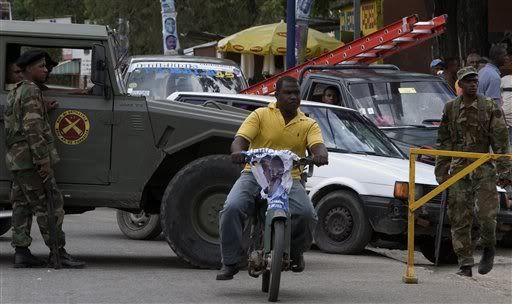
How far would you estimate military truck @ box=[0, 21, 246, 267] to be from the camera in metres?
10.8

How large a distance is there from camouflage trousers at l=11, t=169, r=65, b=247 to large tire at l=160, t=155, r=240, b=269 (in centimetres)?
91

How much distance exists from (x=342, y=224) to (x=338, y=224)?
0.17 ft

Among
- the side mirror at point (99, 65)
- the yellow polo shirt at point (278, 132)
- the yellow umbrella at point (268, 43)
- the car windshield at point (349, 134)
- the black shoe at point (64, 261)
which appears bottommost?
the black shoe at point (64, 261)

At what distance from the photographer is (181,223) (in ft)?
35.3

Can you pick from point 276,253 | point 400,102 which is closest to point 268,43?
point 400,102

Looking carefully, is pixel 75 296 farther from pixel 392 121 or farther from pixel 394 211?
pixel 392 121

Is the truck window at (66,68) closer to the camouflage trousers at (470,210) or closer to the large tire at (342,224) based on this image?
the large tire at (342,224)

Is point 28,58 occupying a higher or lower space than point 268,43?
lower

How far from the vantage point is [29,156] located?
10.4 meters

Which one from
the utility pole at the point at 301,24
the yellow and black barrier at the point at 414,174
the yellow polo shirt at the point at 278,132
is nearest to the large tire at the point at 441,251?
the yellow and black barrier at the point at 414,174

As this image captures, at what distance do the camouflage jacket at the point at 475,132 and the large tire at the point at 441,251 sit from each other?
186 centimetres

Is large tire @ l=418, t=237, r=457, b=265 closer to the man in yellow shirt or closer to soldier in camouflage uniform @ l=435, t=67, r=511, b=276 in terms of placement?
soldier in camouflage uniform @ l=435, t=67, r=511, b=276

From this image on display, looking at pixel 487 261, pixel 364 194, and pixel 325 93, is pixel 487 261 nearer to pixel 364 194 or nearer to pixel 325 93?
pixel 364 194

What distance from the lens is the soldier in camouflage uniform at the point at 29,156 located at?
10.3 meters
